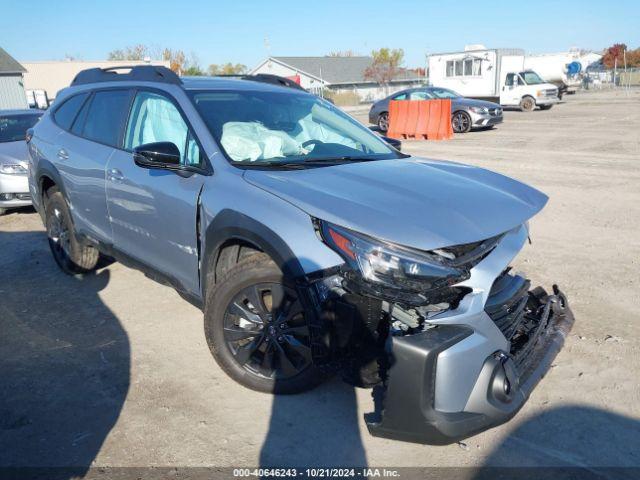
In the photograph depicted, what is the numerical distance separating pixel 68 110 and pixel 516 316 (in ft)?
15.0

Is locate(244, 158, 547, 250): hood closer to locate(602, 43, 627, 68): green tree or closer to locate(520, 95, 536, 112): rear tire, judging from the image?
locate(520, 95, 536, 112): rear tire

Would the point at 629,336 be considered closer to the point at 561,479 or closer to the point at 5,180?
the point at 561,479

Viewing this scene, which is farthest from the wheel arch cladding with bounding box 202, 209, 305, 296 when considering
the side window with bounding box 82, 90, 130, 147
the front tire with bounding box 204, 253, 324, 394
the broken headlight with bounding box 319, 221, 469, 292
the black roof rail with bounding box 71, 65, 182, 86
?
the side window with bounding box 82, 90, 130, 147

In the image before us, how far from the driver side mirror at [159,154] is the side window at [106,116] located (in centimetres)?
107

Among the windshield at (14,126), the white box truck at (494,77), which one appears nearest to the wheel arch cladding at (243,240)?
the windshield at (14,126)

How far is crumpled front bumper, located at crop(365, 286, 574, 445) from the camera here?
2473 mm

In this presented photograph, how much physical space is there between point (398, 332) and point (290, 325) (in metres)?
0.82

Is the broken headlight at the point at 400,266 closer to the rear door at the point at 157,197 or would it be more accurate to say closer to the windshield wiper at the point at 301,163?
the windshield wiper at the point at 301,163

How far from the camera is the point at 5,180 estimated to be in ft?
27.1

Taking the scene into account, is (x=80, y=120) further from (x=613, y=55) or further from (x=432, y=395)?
(x=613, y=55)

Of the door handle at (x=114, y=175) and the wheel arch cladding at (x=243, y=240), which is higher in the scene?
the door handle at (x=114, y=175)

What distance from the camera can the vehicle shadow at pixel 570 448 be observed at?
269cm

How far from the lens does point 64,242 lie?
5.59 metres

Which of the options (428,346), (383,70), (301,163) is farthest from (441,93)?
(383,70)
